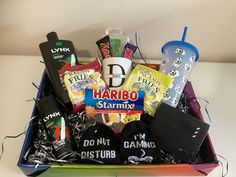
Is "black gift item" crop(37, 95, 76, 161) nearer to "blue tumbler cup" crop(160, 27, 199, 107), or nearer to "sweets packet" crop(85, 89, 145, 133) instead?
"sweets packet" crop(85, 89, 145, 133)

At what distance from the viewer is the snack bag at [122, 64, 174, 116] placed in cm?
80

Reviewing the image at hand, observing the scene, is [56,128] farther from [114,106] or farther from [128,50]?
[128,50]

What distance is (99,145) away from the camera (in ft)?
2.35

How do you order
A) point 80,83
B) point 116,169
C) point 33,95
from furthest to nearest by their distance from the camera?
point 33,95
point 80,83
point 116,169

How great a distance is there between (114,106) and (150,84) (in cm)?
11

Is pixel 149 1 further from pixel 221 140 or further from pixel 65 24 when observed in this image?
pixel 221 140

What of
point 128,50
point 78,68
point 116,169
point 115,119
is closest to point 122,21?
point 128,50


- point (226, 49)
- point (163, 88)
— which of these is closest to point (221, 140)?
point (163, 88)

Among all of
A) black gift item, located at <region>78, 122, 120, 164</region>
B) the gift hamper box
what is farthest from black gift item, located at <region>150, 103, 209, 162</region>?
black gift item, located at <region>78, 122, 120, 164</region>

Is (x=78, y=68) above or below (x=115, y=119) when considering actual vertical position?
above

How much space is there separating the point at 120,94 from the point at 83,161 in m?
0.19

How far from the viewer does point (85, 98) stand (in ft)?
2.55

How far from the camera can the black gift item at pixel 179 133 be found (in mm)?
734

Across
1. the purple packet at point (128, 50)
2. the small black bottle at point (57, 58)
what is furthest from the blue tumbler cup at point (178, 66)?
the small black bottle at point (57, 58)
